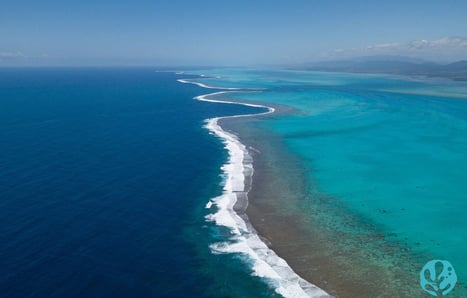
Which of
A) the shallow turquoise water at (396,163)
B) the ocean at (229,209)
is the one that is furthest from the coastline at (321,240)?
the shallow turquoise water at (396,163)

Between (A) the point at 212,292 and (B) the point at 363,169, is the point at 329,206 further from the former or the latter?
(A) the point at 212,292

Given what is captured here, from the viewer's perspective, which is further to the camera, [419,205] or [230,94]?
[230,94]

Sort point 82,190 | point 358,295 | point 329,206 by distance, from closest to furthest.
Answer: point 358,295 < point 329,206 < point 82,190

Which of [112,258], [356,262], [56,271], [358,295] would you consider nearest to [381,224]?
[356,262]

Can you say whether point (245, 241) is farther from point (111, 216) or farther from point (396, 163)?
point (396, 163)

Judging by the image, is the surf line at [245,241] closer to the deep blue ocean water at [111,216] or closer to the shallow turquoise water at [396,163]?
the deep blue ocean water at [111,216]

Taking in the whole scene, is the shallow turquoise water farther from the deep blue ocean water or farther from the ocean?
the deep blue ocean water

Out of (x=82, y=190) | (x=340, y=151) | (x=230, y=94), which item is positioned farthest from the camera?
(x=230, y=94)
